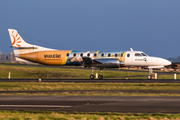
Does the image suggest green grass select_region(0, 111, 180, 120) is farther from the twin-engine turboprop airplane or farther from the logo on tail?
the logo on tail

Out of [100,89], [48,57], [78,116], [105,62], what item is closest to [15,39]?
[48,57]

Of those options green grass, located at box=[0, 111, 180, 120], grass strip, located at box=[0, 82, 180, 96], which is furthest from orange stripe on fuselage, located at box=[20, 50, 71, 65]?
green grass, located at box=[0, 111, 180, 120]

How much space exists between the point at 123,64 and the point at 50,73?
21.5 meters

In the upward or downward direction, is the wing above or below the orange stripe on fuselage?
below

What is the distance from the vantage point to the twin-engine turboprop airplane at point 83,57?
40.2 m

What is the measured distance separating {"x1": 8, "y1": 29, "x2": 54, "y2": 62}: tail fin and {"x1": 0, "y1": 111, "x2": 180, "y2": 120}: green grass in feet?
105

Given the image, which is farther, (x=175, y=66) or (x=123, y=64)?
(x=175, y=66)

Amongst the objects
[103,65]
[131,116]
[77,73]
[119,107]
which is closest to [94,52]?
[103,65]

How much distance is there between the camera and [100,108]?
48.2 feet

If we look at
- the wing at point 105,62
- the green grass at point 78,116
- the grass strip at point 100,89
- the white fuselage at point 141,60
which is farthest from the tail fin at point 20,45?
the green grass at point 78,116

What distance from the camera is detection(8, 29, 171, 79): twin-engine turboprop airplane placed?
132 ft

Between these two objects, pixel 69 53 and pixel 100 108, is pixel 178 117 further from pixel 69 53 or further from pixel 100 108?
pixel 69 53

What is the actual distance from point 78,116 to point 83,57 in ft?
90.1

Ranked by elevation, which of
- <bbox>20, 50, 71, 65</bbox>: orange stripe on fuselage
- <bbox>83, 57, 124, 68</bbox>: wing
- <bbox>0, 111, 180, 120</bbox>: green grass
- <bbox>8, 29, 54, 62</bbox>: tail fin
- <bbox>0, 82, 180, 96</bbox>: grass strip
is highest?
<bbox>8, 29, 54, 62</bbox>: tail fin
